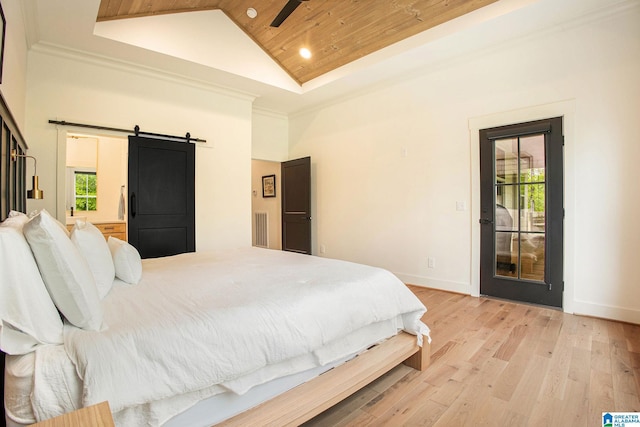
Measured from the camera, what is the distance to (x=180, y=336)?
3.78ft

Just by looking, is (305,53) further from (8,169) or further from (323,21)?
(8,169)

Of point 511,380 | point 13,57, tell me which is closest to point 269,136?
point 13,57

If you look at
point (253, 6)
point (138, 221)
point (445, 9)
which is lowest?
point (138, 221)

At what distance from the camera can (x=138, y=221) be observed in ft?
12.6

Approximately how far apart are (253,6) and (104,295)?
147 inches

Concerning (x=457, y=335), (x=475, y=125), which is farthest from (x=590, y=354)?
(x=475, y=125)

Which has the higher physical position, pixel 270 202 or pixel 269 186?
pixel 269 186

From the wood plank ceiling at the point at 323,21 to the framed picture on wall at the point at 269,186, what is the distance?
8.65ft

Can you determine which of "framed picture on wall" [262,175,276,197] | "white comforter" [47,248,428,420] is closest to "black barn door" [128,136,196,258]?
"white comforter" [47,248,428,420]

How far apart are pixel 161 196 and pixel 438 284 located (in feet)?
12.2

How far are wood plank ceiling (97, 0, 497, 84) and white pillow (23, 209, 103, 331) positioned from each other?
2971 mm

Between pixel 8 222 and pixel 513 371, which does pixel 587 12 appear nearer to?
pixel 513 371

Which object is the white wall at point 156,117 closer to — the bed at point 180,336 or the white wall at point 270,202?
the white wall at point 270,202

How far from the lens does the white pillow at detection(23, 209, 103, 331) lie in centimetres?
109
